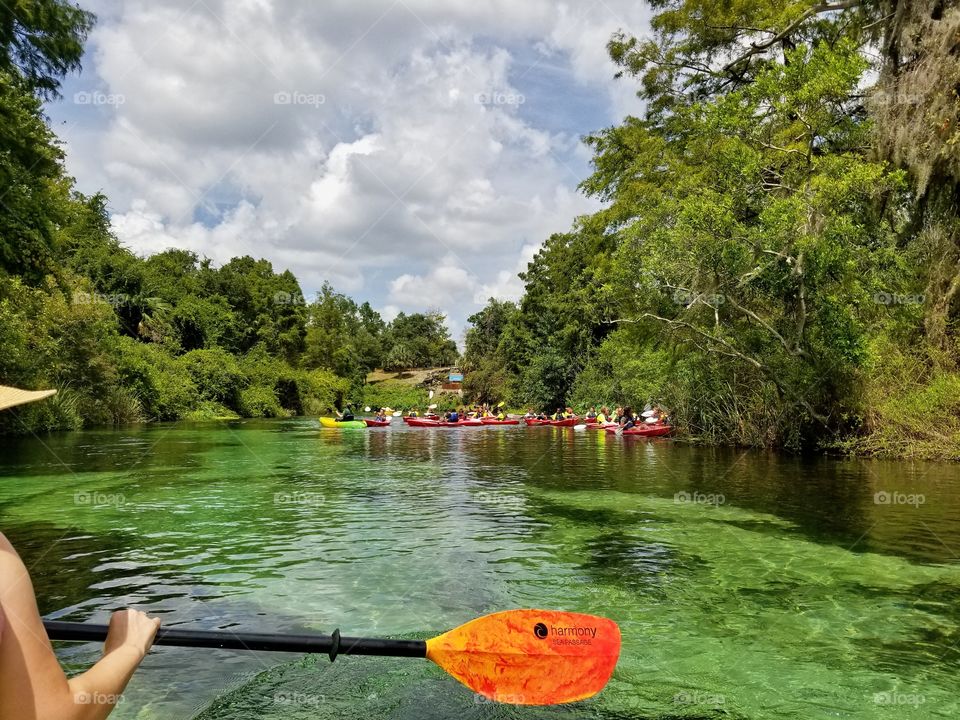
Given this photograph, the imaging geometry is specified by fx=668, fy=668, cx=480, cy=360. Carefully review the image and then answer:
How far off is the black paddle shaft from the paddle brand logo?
868mm

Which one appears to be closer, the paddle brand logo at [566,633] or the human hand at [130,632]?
the human hand at [130,632]

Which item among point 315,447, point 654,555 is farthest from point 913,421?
point 315,447

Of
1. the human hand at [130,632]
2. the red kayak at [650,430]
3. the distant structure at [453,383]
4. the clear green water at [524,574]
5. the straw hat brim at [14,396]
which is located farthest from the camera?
the distant structure at [453,383]

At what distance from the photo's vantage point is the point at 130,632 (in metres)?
2.19

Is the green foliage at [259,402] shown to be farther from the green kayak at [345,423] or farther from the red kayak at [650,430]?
the red kayak at [650,430]

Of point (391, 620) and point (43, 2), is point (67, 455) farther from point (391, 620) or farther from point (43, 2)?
point (391, 620)

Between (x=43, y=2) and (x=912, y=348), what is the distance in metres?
20.6

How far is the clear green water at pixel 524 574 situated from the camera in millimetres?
4422

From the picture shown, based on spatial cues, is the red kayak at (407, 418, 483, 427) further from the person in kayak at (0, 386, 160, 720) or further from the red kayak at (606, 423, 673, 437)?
the person in kayak at (0, 386, 160, 720)

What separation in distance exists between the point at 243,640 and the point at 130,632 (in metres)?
0.78

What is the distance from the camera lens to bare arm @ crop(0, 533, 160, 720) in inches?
66.3

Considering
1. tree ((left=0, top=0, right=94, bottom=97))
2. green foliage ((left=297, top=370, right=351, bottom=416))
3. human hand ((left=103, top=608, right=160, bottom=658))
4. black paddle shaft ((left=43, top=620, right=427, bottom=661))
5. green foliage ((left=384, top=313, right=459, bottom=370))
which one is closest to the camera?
human hand ((left=103, top=608, right=160, bottom=658))

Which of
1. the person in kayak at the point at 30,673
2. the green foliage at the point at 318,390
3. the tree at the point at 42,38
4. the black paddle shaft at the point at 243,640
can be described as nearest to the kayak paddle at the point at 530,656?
the black paddle shaft at the point at 243,640

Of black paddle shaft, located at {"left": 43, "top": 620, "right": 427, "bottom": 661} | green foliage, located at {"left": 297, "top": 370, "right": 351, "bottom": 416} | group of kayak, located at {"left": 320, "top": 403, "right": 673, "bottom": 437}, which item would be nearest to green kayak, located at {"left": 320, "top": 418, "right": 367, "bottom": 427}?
group of kayak, located at {"left": 320, "top": 403, "right": 673, "bottom": 437}
